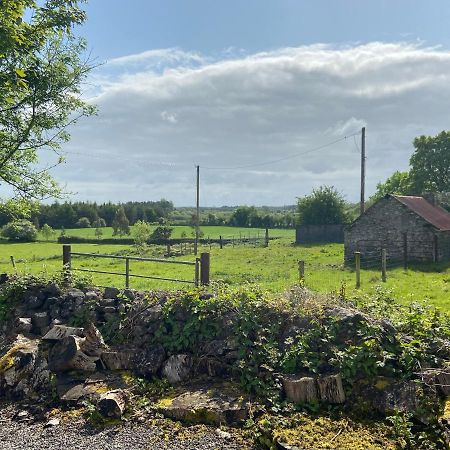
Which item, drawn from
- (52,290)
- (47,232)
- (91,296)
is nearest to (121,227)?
(47,232)

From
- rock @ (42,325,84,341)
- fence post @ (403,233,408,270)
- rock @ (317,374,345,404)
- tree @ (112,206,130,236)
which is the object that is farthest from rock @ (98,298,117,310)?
tree @ (112,206,130,236)

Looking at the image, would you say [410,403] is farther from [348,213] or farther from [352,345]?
[348,213]

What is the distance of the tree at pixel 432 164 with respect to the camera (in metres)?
47.9

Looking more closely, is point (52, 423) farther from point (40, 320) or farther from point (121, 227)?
point (121, 227)

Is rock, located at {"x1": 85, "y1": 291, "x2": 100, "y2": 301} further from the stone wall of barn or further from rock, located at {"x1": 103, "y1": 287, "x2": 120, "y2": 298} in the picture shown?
the stone wall of barn

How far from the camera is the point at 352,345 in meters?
6.82

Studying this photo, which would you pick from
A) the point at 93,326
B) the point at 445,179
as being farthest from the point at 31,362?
the point at 445,179

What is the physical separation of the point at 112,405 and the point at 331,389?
333 centimetres

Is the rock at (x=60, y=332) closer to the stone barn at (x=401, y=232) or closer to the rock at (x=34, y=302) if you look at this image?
the rock at (x=34, y=302)

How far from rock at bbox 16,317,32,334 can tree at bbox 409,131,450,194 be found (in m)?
47.3

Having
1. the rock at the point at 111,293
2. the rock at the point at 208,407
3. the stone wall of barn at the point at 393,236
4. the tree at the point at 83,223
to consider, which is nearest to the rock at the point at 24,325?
the rock at the point at 111,293

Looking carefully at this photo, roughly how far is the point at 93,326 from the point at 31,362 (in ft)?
3.95

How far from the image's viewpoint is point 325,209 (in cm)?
4738

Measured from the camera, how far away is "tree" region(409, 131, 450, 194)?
47.9m
